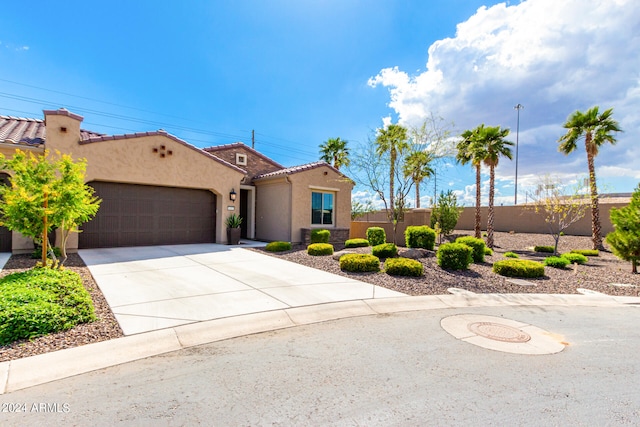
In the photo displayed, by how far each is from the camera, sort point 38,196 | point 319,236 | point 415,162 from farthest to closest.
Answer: point 319,236 < point 415,162 < point 38,196

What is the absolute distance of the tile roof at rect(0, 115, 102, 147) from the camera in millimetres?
9547

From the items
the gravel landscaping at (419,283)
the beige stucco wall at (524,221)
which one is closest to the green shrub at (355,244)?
the gravel landscaping at (419,283)

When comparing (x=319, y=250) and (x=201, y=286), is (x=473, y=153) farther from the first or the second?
(x=201, y=286)

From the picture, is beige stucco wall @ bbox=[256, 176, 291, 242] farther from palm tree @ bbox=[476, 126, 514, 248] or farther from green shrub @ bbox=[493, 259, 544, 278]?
palm tree @ bbox=[476, 126, 514, 248]

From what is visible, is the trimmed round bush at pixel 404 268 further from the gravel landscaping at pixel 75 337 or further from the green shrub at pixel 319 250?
the gravel landscaping at pixel 75 337

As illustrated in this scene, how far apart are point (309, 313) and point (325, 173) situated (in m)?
11.1

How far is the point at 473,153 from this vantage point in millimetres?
19016

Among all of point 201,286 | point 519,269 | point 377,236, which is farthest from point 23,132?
point 519,269

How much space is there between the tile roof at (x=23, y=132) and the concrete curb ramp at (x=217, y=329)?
9436mm

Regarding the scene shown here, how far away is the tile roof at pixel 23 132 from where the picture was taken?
31.3ft

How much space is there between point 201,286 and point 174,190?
770 cm

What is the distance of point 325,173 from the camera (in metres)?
15.5

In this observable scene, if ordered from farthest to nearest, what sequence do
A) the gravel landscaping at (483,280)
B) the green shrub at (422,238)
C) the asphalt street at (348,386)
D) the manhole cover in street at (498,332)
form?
the green shrub at (422,238), the gravel landscaping at (483,280), the manhole cover in street at (498,332), the asphalt street at (348,386)

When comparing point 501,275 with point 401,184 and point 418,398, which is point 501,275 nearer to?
point 401,184
